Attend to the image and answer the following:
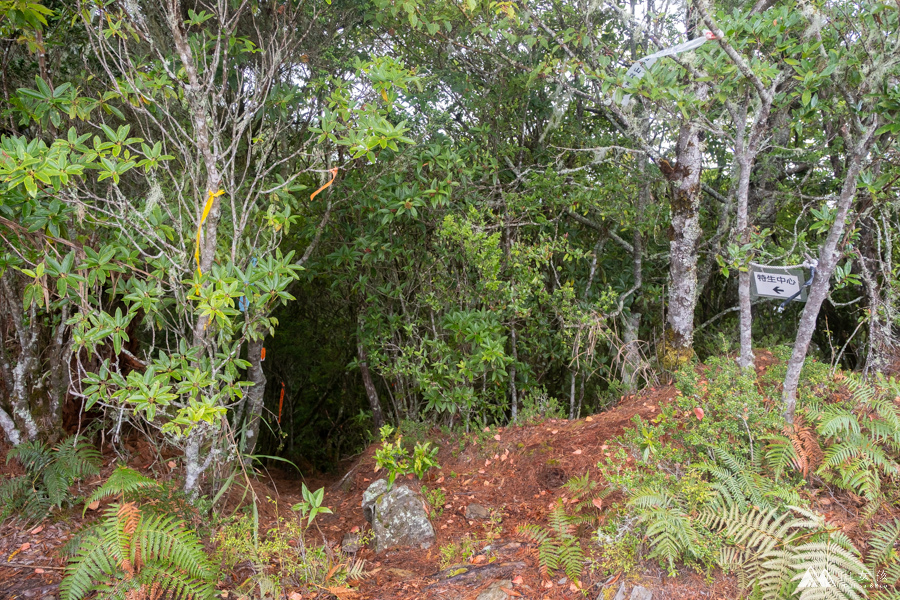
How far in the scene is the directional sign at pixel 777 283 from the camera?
3771 millimetres

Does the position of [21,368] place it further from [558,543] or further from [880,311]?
Result: [880,311]

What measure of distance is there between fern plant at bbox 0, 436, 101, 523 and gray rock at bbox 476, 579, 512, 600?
2.62 meters

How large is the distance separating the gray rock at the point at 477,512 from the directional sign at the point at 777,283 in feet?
7.58

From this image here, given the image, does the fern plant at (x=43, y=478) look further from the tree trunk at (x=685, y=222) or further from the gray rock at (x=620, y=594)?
Result: the tree trunk at (x=685, y=222)

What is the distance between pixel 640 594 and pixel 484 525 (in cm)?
119

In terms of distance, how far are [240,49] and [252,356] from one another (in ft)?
7.50

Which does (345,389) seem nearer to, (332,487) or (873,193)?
(332,487)

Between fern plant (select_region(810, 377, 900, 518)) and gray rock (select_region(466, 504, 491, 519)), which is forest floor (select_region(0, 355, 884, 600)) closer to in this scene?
gray rock (select_region(466, 504, 491, 519))

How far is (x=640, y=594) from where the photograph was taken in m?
2.83

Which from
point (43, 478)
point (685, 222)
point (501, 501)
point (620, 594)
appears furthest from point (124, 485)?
point (685, 222)

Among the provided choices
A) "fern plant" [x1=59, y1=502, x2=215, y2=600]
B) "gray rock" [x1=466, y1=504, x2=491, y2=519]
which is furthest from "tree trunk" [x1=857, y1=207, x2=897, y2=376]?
"fern plant" [x1=59, y1=502, x2=215, y2=600]

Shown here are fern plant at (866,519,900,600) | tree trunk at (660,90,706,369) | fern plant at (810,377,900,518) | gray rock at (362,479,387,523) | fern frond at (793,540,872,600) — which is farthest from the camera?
tree trunk at (660,90,706,369)

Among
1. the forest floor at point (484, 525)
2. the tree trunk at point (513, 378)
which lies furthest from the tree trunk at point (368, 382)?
the tree trunk at point (513, 378)

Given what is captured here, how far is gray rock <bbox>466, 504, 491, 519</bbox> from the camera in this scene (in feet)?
12.8
